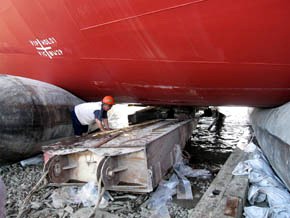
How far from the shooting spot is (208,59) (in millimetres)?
3002

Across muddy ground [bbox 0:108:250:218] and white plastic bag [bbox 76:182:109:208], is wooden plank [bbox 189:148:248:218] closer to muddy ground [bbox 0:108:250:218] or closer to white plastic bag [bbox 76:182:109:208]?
muddy ground [bbox 0:108:250:218]

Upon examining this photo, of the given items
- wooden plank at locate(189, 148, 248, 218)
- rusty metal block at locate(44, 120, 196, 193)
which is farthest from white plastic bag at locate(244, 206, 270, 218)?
rusty metal block at locate(44, 120, 196, 193)

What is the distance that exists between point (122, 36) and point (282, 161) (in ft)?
6.26

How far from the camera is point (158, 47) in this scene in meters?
3.05

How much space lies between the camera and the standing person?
4.20 m

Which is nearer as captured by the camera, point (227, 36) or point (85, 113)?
point (227, 36)

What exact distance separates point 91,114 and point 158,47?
5.73 ft

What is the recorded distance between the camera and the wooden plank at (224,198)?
7.98 ft

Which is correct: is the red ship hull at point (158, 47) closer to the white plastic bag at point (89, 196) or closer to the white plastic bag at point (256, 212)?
the white plastic bag at point (256, 212)

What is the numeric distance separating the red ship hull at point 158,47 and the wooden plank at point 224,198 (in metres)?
0.99

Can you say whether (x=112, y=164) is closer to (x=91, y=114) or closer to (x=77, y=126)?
(x=91, y=114)

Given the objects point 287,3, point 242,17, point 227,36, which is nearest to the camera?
point 287,3

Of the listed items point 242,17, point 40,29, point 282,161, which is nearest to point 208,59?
point 242,17

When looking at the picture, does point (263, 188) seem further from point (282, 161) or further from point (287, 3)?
point (287, 3)
